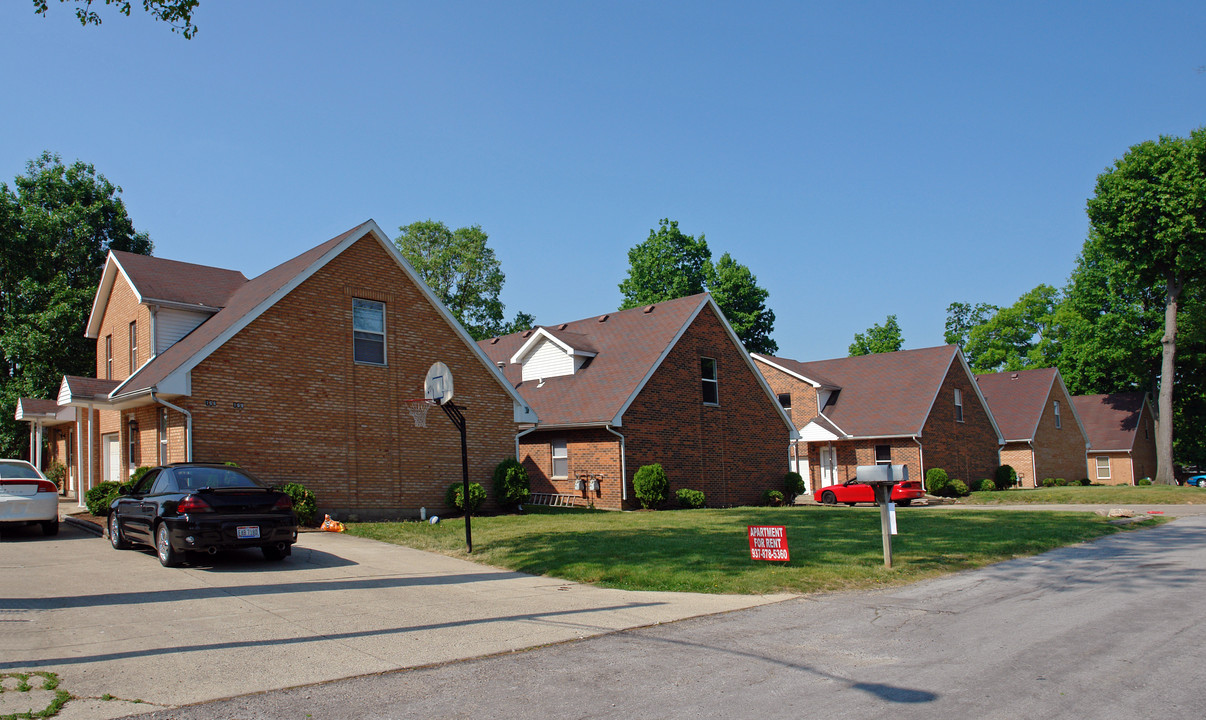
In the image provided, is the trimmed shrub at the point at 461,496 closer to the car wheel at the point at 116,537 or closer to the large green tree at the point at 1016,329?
the car wheel at the point at 116,537

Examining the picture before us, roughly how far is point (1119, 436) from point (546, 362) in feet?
131

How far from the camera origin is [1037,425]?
1620 inches

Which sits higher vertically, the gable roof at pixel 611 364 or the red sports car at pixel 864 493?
the gable roof at pixel 611 364

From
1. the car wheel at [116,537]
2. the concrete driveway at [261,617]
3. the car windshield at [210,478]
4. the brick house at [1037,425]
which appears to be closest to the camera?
the concrete driveway at [261,617]

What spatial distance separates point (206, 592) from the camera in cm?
969

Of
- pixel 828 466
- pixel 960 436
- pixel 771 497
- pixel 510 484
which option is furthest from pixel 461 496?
pixel 960 436

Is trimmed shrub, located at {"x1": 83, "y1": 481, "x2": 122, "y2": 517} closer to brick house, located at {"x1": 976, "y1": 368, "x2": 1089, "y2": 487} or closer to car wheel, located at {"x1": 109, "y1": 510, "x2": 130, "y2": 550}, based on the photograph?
car wheel, located at {"x1": 109, "y1": 510, "x2": 130, "y2": 550}

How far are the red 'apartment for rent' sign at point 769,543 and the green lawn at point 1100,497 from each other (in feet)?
72.3

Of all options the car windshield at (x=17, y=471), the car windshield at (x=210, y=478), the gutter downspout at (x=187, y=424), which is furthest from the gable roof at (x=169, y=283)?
the car windshield at (x=210, y=478)

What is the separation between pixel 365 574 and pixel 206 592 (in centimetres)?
229

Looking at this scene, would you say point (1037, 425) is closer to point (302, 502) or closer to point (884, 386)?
point (884, 386)

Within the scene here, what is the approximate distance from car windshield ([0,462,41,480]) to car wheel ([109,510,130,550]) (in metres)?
2.62

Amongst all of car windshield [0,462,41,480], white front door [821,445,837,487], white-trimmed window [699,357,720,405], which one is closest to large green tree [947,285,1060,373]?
white front door [821,445,837,487]

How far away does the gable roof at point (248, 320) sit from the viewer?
16391mm
